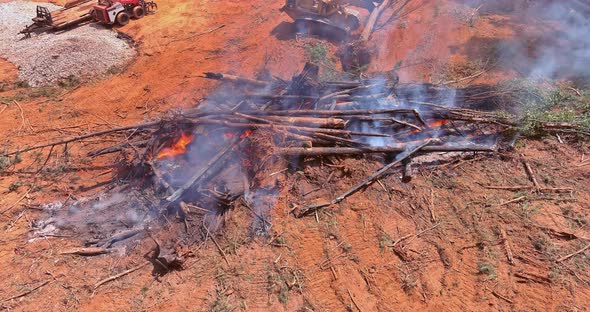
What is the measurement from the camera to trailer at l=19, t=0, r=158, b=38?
17078mm

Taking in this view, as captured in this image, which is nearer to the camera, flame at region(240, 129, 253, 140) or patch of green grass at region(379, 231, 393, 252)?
patch of green grass at region(379, 231, 393, 252)

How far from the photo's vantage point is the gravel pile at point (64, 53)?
558 inches

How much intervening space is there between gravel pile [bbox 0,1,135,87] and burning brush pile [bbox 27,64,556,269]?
6.18 m

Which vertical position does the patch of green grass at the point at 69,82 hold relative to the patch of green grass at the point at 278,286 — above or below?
above

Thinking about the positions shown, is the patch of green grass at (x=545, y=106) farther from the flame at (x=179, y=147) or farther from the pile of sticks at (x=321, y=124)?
the flame at (x=179, y=147)

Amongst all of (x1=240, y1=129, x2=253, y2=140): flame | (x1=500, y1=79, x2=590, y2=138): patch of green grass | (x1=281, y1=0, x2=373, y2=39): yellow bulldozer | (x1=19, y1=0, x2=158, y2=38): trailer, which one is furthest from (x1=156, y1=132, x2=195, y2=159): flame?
(x1=19, y1=0, x2=158, y2=38): trailer

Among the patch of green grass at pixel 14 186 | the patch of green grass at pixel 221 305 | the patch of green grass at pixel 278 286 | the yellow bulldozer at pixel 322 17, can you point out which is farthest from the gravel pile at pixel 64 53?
the patch of green grass at pixel 278 286

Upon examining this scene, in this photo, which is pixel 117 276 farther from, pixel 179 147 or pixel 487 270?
pixel 487 270

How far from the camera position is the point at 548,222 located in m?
8.16

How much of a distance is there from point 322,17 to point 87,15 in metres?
12.2

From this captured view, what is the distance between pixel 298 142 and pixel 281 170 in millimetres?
886

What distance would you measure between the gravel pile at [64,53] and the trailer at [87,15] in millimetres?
467

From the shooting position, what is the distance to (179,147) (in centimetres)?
938

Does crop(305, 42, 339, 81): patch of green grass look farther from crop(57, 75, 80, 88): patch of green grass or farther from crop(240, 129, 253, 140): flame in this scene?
crop(57, 75, 80, 88): patch of green grass
